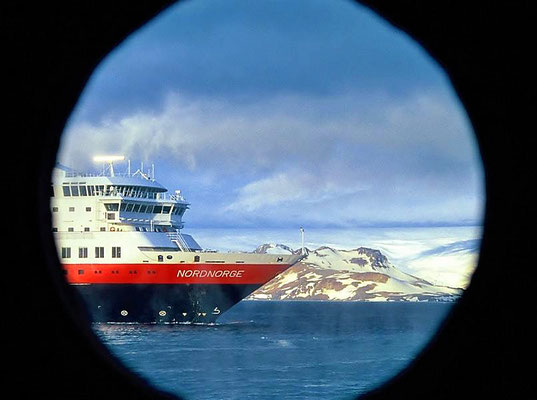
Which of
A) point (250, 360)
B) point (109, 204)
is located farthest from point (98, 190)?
point (250, 360)

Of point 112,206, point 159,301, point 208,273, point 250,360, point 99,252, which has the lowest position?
point 250,360

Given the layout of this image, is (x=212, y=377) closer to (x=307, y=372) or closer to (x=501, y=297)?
(x=307, y=372)

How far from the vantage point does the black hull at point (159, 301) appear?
105 feet

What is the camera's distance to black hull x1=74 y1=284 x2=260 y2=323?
31953 mm

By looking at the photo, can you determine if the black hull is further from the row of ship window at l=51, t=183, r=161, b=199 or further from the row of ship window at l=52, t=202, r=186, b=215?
the row of ship window at l=51, t=183, r=161, b=199

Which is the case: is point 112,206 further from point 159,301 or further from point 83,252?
point 159,301

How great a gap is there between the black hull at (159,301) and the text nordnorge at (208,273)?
1.25 feet

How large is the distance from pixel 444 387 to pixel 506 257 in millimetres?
636

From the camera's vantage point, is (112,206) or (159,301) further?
(112,206)

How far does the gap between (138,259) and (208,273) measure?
257 cm

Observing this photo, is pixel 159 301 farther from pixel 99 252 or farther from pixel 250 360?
pixel 250 360

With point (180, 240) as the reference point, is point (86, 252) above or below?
below

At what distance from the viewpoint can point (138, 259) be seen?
3225 cm

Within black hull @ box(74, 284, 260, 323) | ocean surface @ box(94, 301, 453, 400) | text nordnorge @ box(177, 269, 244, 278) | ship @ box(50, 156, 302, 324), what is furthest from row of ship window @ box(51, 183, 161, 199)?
ocean surface @ box(94, 301, 453, 400)
